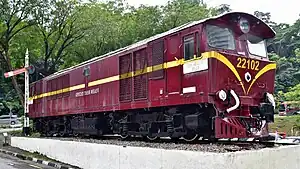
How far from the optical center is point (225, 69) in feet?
31.7

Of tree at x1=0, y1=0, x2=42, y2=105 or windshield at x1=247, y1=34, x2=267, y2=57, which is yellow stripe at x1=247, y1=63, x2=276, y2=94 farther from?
tree at x1=0, y1=0, x2=42, y2=105

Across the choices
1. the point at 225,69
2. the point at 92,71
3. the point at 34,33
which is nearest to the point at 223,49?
the point at 225,69

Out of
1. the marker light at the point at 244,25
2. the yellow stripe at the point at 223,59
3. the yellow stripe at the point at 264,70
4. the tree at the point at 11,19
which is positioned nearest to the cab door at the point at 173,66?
the yellow stripe at the point at 223,59

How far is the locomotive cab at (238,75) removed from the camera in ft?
31.1

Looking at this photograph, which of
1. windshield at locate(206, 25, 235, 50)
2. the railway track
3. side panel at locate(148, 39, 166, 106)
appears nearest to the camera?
the railway track

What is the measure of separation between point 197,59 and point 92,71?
695 centimetres

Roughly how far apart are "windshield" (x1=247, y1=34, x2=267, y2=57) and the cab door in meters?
1.91

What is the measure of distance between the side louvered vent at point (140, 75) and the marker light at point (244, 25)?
120 inches

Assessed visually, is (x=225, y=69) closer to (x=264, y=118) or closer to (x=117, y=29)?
(x=264, y=118)

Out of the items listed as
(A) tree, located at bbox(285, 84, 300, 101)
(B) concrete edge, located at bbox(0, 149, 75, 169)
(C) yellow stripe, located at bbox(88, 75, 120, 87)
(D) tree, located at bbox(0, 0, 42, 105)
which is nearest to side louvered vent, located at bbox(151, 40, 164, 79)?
(C) yellow stripe, located at bbox(88, 75, 120, 87)

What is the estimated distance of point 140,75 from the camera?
1228cm

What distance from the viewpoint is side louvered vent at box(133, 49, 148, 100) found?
474 inches

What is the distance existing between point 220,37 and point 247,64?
97cm

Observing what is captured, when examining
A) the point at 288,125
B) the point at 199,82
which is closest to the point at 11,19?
the point at 199,82
